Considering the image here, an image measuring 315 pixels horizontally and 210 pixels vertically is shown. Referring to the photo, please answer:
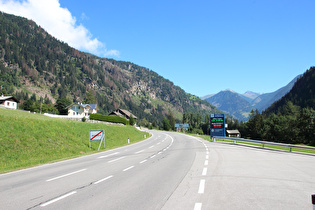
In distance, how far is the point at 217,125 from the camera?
39.3m

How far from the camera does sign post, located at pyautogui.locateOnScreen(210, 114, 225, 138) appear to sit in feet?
127

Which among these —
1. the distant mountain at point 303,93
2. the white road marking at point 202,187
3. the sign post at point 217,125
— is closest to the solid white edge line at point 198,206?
the white road marking at point 202,187

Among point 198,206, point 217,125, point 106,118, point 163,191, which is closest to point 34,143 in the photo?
point 163,191

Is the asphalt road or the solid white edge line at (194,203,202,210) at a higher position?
the solid white edge line at (194,203,202,210)

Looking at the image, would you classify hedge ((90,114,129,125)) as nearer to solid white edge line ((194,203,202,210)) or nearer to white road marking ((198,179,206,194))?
white road marking ((198,179,206,194))

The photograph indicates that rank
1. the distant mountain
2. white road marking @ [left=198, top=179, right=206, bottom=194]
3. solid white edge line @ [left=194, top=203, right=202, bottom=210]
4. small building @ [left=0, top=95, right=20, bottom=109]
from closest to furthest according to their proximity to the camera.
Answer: solid white edge line @ [left=194, top=203, right=202, bottom=210]
white road marking @ [left=198, top=179, right=206, bottom=194]
small building @ [left=0, top=95, right=20, bottom=109]
the distant mountain

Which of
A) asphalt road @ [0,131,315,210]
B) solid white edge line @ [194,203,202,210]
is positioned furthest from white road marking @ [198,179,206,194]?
solid white edge line @ [194,203,202,210]

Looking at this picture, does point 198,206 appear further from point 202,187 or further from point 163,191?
point 202,187

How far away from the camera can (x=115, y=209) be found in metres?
4.98

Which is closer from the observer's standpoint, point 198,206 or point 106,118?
point 198,206

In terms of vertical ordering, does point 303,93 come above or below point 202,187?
above

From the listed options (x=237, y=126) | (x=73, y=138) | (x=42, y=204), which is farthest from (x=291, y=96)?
(x=42, y=204)

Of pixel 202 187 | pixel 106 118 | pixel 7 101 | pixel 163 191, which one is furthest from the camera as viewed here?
pixel 7 101

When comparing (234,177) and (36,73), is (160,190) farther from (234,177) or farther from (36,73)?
(36,73)
